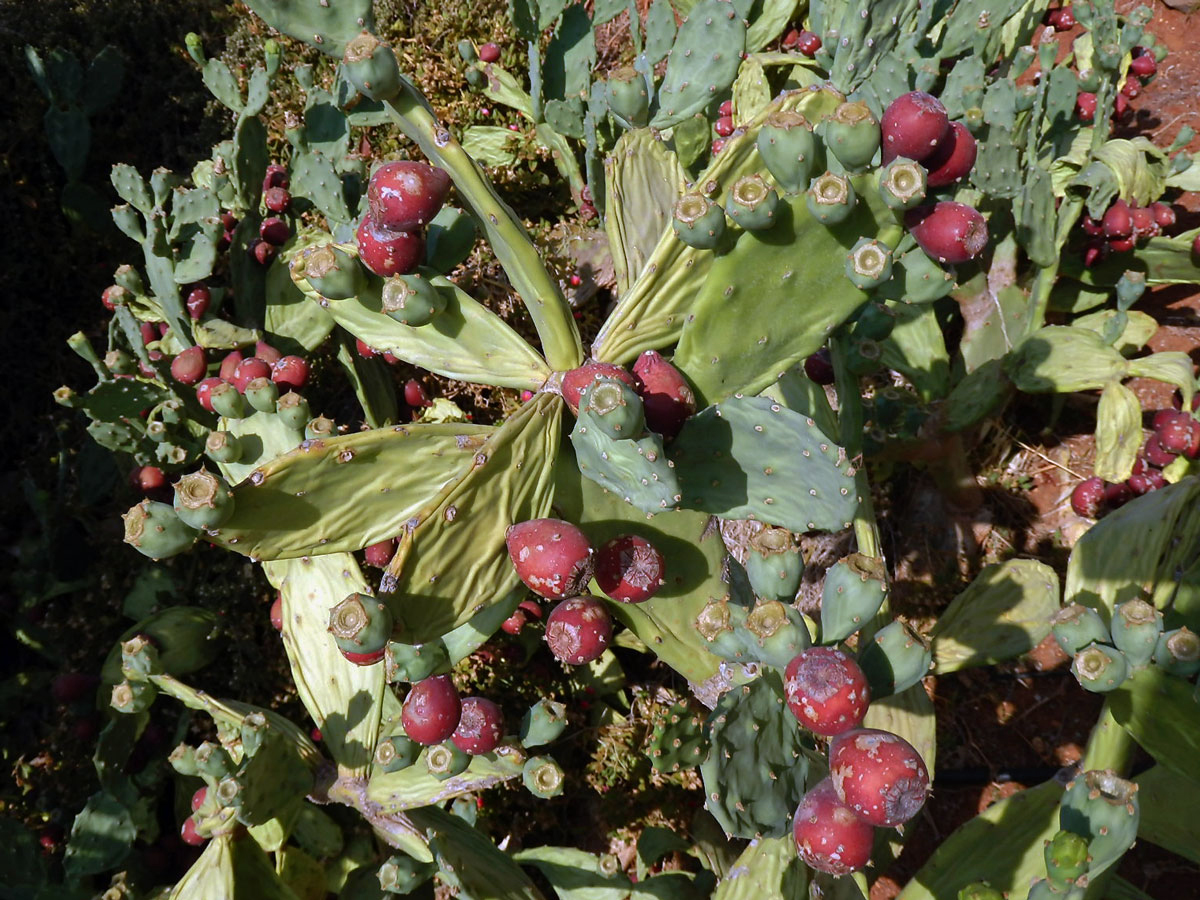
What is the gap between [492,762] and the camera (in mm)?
1790

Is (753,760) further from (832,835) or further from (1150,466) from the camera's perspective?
(1150,466)

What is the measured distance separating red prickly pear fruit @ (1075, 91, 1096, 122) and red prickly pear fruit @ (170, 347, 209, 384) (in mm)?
3023

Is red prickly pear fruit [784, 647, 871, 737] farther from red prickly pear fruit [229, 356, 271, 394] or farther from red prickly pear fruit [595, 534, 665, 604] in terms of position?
red prickly pear fruit [229, 356, 271, 394]

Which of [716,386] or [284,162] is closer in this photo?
[716,386]

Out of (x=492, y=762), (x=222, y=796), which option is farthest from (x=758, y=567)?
(x=222, y=796)

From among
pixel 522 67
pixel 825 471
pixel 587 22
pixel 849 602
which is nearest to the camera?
pixel 849 602

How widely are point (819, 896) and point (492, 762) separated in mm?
677

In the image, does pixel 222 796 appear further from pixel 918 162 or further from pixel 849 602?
pixel 918 162

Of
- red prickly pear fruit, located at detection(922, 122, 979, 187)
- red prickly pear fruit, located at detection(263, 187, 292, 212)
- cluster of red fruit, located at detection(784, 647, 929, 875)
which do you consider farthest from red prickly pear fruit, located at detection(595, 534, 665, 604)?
red prickly pear fruit, located at detection(263, 187, 292, 212)

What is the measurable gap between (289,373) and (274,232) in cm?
66

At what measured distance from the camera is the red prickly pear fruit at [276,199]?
2.98 m

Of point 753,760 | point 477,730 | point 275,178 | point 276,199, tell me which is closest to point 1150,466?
point 753,760

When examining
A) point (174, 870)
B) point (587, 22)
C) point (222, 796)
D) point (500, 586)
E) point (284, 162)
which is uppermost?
point (587, 22)

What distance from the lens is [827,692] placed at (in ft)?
4.01
